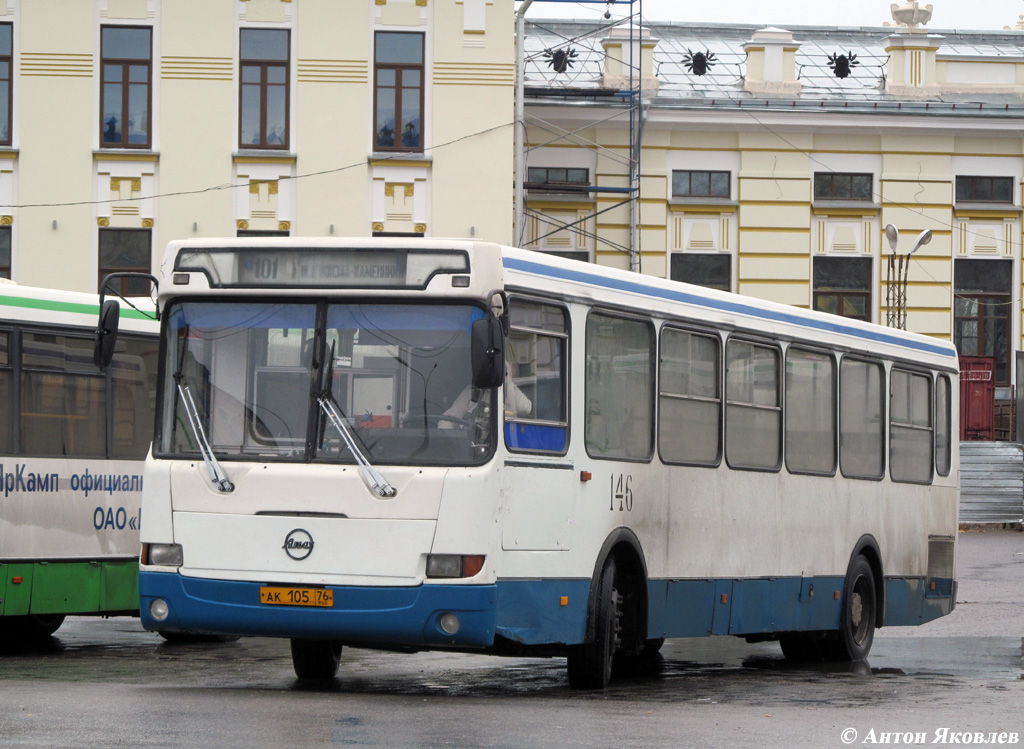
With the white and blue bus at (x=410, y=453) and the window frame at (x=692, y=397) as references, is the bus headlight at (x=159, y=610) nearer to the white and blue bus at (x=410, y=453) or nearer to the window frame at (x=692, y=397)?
the white and blue bus at (x=410, y=453)

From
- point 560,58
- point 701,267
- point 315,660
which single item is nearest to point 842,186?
point 701,267

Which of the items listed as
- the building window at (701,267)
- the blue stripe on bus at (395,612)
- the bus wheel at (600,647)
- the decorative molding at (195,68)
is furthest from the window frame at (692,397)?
the building window at (701,267)

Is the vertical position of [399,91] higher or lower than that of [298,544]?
higher

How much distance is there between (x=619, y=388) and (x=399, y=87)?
62.5ft

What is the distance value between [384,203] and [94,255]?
4890 mm

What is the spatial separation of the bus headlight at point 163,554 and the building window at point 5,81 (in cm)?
2061

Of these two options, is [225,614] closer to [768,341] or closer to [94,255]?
[768,341]

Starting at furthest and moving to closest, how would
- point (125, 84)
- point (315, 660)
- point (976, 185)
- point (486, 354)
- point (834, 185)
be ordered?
point (976, 185) → point (834, 185) → point (125, 84) → point (315, 660) → point (486, 354)

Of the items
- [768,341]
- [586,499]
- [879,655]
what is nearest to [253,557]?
[586,499]

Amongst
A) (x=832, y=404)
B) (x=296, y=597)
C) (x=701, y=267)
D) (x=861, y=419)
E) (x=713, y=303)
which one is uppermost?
(x=701, y=267)

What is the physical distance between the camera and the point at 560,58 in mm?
36375

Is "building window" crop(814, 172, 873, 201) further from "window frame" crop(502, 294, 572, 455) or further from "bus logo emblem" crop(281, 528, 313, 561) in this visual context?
"bus logo emblem" crop(281, 528, 313, 561)

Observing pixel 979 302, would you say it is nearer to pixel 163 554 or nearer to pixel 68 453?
pixel 68 453

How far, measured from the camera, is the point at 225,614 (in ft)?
32.3
